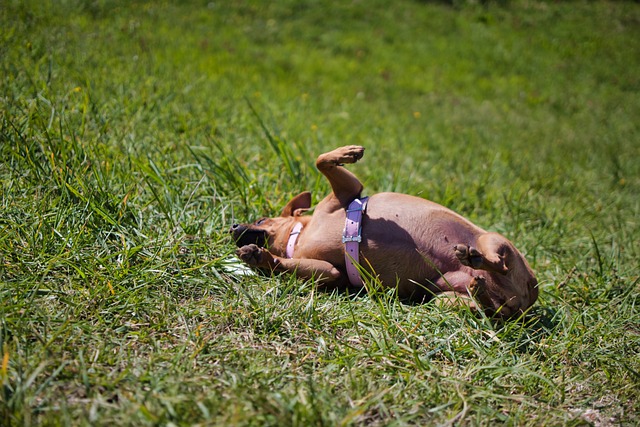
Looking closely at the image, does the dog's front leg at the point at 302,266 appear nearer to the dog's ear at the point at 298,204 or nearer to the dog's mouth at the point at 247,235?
the dog's mouth at the point at 247,235

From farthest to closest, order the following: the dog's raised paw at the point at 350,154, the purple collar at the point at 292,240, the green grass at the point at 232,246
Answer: the purple collar at the point at 292,240 < the dog's raised paw at the point at 350,154 < the green grass at the point at 232,246

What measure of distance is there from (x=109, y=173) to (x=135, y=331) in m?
1.43

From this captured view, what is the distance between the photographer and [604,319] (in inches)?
120

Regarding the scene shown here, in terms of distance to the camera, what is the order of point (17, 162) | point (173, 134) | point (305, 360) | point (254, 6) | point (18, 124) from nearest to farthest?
point (305, 360)
point (17, 162)
point (18, 124)
point (173, 134)
point (254, 6)

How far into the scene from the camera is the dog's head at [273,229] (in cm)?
316

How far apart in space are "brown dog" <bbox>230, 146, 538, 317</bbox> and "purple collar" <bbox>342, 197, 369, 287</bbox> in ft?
0.11

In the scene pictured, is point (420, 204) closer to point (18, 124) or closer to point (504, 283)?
point (504, 283)

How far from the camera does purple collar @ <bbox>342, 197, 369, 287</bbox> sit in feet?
9.73

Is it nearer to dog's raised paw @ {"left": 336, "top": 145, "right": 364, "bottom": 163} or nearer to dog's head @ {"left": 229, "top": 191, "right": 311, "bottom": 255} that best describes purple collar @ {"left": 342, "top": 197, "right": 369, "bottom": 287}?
dog's raised paw @ {"left": 336, "top": 145, "right": 364, "bottom": 163}

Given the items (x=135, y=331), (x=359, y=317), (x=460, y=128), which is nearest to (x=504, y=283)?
(x=359, y=317)

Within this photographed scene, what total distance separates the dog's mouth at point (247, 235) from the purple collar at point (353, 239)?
0.56 meters

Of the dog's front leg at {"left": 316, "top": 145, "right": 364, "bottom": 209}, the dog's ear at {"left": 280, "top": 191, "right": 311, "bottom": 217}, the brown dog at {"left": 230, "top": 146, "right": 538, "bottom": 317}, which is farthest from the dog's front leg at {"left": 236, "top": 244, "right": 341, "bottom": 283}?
the dog's ear at {"left": 280, "top": 191, "right": 311, "bottom": 217}

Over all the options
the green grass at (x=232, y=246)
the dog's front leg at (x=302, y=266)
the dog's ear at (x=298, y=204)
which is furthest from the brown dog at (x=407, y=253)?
the dog's ear at (x=298, y=204)

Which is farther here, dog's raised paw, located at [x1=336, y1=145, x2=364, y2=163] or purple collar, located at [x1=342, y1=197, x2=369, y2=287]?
dog's raised paw, located at [x1=336, y1=145, x2=364, y2=163]
